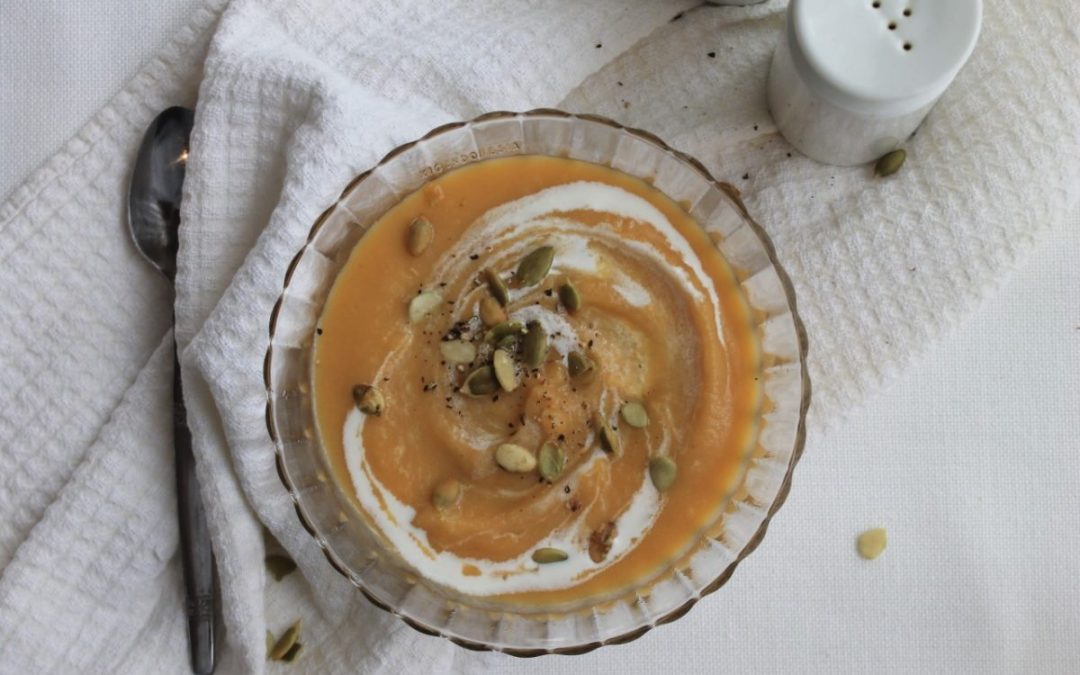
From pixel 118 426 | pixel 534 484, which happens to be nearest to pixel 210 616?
pixel 118 426

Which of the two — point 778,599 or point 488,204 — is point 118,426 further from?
point 778,599

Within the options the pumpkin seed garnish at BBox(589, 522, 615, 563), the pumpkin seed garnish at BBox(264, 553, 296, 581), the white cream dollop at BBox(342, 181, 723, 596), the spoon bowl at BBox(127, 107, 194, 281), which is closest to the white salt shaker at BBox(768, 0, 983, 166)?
the white cream dollop at BBox(342, 181, 723, 596)

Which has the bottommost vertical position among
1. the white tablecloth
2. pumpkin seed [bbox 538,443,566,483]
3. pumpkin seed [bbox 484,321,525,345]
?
the white tablecloth

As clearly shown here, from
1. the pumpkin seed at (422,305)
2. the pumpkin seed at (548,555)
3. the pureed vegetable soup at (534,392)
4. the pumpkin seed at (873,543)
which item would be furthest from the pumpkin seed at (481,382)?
the pumpkin seed at (873,543)

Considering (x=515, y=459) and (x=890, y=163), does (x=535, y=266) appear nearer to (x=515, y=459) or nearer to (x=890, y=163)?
(x=515, y=459)

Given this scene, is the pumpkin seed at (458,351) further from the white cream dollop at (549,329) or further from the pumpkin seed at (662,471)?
the pumpkin seed at (662,471)

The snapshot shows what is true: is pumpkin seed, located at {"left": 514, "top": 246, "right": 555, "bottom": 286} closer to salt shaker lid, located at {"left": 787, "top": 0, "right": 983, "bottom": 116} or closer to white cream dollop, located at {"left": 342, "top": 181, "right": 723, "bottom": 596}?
white cream dollop, located at {"left": 342, "top": 181, "right": 723, "bottom": 596}
